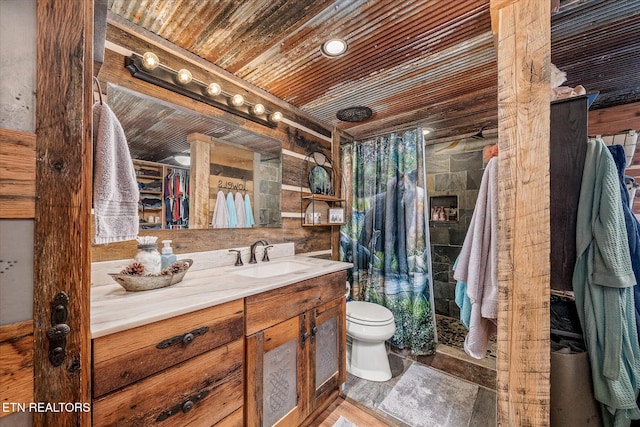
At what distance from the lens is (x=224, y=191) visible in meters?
1.68

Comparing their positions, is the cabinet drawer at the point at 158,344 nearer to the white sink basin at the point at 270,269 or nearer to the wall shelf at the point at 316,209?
the white sink basin at the point at 270,269

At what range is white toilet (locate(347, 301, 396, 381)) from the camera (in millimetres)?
1868

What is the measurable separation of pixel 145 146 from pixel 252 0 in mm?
947

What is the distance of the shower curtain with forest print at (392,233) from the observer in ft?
7.56

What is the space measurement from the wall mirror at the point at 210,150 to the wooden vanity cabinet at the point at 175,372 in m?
0.71

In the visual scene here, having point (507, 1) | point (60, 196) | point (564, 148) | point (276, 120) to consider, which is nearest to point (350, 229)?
point (276, 120)

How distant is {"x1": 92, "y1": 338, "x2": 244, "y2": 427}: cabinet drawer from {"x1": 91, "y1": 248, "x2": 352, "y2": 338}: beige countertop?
22 centimetres

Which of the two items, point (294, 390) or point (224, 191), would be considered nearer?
point (294, 390)

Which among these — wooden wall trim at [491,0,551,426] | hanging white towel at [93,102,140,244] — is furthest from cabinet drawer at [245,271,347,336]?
wooden wall trim at [491,0,551,426]

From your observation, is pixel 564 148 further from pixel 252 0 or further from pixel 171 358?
pixel 171 358

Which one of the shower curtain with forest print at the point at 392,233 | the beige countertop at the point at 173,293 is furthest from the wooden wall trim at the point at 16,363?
the shower curtain with forest print at the point at 392,233

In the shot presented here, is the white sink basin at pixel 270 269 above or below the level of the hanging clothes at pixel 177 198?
below

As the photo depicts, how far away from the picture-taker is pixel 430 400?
67.1 inches

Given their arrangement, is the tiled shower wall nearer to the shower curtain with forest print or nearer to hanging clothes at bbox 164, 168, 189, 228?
the shower curtain with forest print
